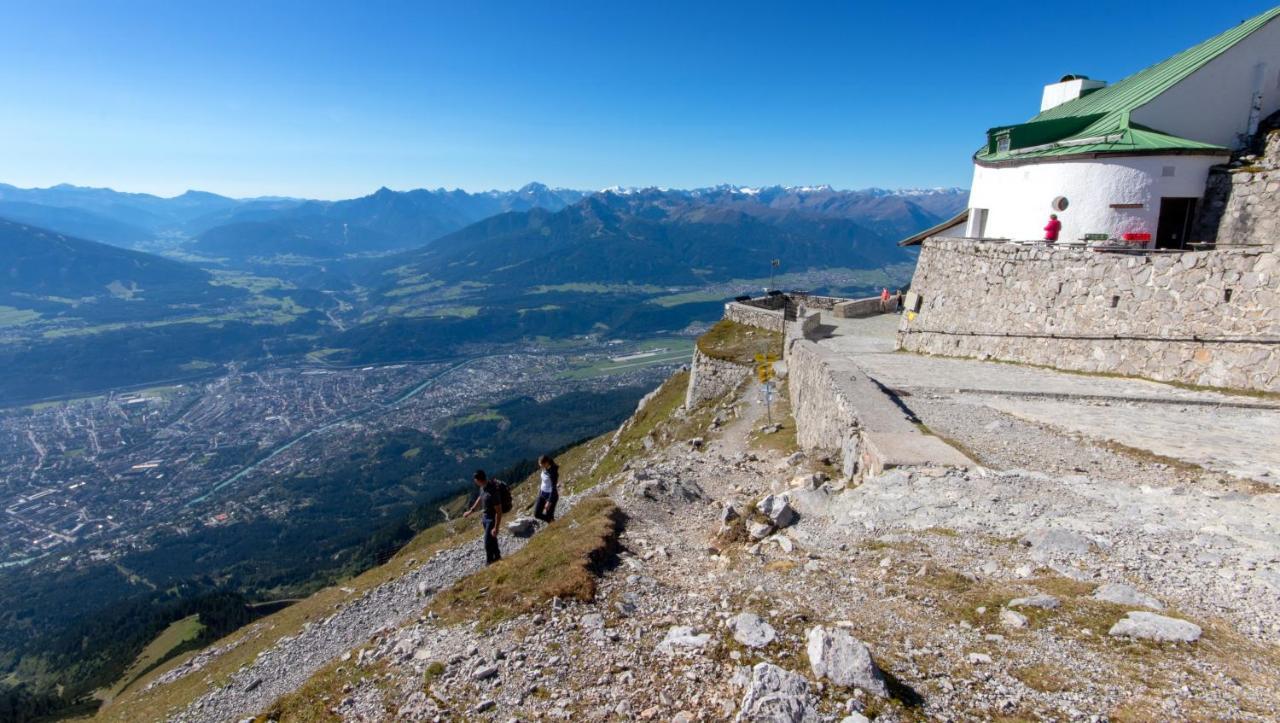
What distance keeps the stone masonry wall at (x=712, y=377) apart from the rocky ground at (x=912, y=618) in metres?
22.3

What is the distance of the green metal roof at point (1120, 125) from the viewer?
20.3 meters

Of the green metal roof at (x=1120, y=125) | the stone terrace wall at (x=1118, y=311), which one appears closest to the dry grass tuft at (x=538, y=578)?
the stone terrace wall at (x=1118, y=311)

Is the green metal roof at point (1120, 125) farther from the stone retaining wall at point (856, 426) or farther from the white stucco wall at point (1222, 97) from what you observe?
the stone retaining wall at point (856, 426)

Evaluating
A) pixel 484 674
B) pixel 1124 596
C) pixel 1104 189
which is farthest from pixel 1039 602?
pixel 1104 189

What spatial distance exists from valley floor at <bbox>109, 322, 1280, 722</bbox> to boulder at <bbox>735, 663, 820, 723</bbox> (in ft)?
0.07

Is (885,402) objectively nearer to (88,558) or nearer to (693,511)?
(693,511)

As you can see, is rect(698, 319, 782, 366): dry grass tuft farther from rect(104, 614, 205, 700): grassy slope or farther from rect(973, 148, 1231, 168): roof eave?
rect(104, 614, 205, 700): grassy slope

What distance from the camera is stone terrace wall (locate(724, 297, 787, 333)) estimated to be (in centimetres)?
4059

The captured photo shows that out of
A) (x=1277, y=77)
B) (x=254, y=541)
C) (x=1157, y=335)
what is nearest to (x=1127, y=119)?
(x=1277, y=77)

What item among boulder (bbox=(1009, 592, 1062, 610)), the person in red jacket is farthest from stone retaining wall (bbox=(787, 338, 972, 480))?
the person in red jacket

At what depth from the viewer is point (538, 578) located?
10.1m

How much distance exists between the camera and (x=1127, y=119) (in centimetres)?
2103

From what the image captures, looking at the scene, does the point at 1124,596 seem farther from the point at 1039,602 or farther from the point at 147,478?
the point at 147,478

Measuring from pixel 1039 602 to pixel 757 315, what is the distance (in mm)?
36470
